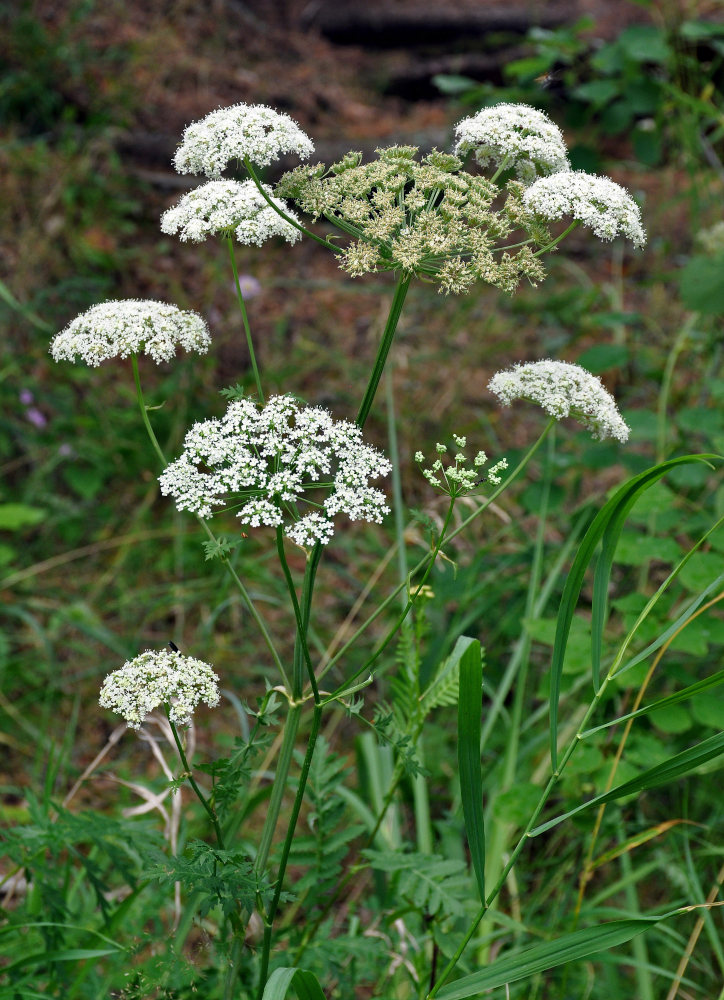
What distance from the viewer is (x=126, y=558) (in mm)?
4227

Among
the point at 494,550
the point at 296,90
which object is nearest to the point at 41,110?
the point at 296,90

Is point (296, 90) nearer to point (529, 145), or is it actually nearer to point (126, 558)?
point (126, 558)

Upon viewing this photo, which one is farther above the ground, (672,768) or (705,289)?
(705,289)

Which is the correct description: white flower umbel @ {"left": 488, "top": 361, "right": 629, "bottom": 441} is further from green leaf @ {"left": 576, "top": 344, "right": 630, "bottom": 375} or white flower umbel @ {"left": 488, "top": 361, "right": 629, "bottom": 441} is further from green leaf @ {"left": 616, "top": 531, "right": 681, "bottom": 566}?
green leaf @ {"left": 576, "top": 344, "right": 630, "bottom": 375}

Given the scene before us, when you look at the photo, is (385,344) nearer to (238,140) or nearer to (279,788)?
(238,140)

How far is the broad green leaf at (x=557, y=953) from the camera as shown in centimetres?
146

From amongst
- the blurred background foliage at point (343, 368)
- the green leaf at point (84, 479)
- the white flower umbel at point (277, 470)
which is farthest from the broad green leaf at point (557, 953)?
the green leaf at point (84, 479)

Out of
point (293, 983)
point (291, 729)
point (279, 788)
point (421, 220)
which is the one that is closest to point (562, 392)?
point (421, 220)

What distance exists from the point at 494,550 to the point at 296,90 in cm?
468

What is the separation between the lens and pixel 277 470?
1.50 m

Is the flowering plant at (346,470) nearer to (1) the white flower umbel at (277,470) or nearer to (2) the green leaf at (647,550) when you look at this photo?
(1) the white flower umbel at (277,470)

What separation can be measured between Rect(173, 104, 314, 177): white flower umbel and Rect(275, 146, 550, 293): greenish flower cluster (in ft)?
0.36

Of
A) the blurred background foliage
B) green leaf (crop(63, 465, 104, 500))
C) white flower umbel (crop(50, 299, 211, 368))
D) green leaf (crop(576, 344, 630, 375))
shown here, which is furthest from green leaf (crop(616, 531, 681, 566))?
green leaf (crop(63, 465, 104, 500))

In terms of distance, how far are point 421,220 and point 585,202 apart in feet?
1.10
